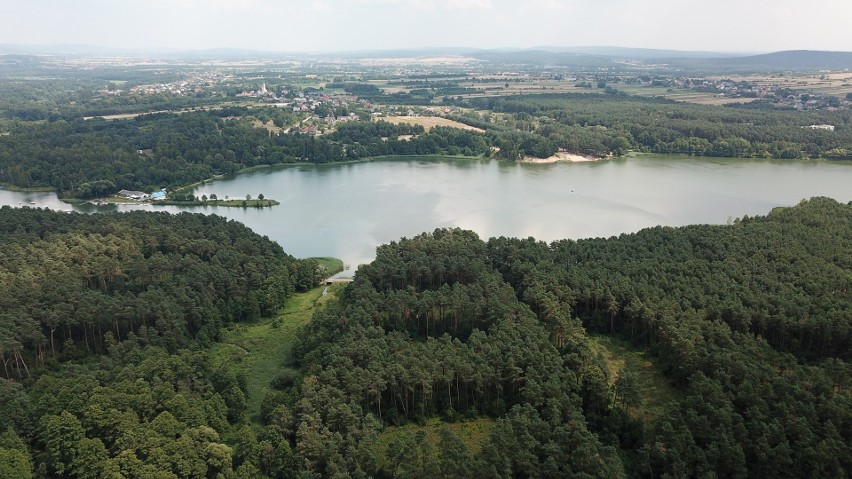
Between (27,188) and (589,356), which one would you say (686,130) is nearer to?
(589,356)

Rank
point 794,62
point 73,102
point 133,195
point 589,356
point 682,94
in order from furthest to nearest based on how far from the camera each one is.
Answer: point 794,62 → point 682,94 → point 73,102 → point 133,195 → point 589,356

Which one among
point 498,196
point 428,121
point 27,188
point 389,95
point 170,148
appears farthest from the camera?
point 389,95

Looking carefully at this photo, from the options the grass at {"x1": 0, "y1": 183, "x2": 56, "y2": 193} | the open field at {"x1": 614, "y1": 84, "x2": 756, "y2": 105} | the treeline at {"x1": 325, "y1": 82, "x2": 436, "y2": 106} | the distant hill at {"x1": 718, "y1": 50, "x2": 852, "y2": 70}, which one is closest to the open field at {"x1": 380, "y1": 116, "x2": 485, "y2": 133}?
the treeline at {"x1": 325, "y1": 82, "x2": 436, "y2": 106}

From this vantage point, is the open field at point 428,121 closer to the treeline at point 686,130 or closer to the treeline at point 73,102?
the treeline at point 686,130

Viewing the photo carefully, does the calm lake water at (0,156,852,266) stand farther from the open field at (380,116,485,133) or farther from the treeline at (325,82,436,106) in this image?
the treeline at (325,82,436,106)

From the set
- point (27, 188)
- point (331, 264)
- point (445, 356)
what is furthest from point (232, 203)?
point (445, 356)

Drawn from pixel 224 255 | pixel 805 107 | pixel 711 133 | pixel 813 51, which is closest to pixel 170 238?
pixel 224 255
